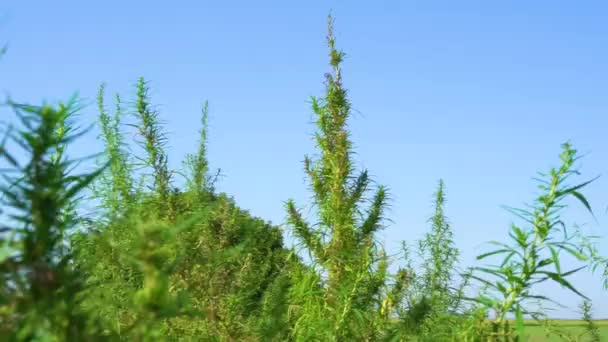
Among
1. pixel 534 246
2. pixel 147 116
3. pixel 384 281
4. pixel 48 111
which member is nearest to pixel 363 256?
pixel 384 281

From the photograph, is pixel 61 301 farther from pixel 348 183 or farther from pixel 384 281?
pixel 348 183

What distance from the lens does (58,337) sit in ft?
2.89

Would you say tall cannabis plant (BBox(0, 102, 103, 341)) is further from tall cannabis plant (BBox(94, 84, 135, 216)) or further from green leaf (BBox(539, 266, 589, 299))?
tall cannabis plant (BBox(94, 84, 135, 216))

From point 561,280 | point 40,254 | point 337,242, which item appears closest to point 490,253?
point 561,280

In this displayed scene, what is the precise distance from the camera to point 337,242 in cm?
348

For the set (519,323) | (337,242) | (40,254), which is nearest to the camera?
(40,254)

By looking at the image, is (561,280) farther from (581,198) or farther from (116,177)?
(116,177)

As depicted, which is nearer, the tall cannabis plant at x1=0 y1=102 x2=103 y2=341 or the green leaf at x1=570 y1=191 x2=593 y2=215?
the tall cannabis plant at x1=0 y1=102 x2=103 y2=341

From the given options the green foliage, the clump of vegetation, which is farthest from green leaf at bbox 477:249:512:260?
the green foliage

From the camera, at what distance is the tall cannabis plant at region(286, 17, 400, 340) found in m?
2.78

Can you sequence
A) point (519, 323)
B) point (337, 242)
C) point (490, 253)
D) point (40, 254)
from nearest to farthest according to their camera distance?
point (40, 254)
point (519, 323)
point (490, 253)
point (337, 242)

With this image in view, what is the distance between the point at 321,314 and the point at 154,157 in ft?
5.78

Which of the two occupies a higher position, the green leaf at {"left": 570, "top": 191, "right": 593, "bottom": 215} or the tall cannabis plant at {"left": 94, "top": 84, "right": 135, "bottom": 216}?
the tall cannabis plant at {"left": 94, "top": 84, "right": 135, "bottom": 216}

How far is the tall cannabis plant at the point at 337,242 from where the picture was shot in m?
2.78
